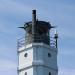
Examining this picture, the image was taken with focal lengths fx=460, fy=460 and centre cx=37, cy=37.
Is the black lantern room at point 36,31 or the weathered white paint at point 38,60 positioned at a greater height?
→ the black lantern room at point 36,31

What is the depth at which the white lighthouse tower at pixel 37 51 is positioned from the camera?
47.9m

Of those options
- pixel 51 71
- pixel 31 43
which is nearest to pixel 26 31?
pixel 31 43

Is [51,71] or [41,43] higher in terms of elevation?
[41,43]

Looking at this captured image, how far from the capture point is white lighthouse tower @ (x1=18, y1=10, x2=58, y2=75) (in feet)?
157

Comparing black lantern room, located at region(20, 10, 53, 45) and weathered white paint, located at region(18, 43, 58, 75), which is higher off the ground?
black lantern room, located at region(20, 10, 53, 45)

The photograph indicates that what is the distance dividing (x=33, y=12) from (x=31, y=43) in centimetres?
341

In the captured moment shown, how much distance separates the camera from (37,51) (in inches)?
1905

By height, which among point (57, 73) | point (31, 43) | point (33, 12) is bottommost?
point (57, 73)

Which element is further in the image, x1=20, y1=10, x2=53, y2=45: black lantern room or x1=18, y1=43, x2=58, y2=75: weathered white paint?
x1=20, y1=10, x2=53, y2=45: black lantern room

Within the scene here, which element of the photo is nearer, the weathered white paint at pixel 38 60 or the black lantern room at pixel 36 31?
the weathered white paint at pixel 38 60

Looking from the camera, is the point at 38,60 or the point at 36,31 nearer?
the point at 38,60

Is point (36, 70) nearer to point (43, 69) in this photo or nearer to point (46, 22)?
point (43, 69)

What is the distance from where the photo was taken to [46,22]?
49094 mm

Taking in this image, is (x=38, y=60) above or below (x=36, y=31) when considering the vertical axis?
below
